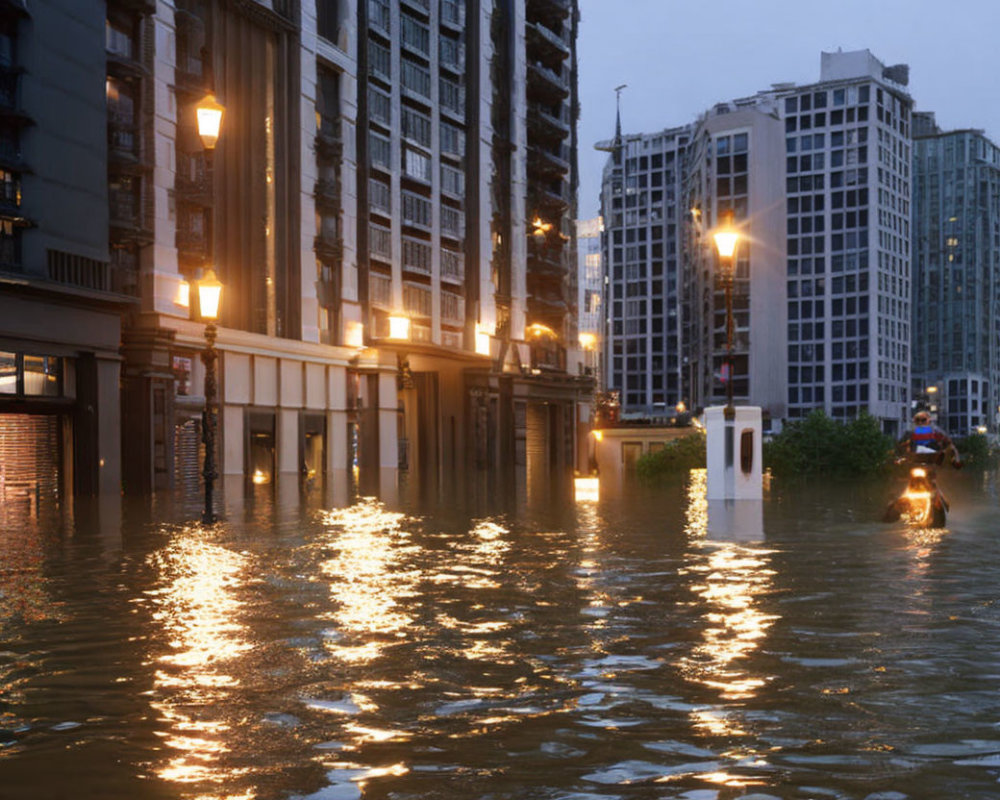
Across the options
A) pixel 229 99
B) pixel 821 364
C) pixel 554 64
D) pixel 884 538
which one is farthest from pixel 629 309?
pixel 884 538

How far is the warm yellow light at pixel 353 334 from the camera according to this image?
54375 mm

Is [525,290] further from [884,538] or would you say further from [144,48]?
[884,538]

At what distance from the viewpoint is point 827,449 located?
5906 cm

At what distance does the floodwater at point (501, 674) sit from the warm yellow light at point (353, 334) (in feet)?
123

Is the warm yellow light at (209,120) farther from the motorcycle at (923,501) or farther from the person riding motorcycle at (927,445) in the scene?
the motorcycle at (923,501)

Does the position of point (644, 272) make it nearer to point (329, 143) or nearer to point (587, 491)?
point (329, 143)

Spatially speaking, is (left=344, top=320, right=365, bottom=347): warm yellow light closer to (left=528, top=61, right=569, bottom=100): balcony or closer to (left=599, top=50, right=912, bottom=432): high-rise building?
(left=528, top=61, right=569, bottom=100): balcony

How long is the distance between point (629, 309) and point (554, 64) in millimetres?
119125

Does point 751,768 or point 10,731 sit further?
point 10,731

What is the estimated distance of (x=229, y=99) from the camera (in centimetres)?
4706

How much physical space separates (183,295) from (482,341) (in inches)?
1109

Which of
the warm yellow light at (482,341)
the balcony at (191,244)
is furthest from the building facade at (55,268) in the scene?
the warm yellow light at (482,341)

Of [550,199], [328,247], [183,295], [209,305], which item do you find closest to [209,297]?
[209,305]

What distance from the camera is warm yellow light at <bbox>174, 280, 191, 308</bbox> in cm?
4153
